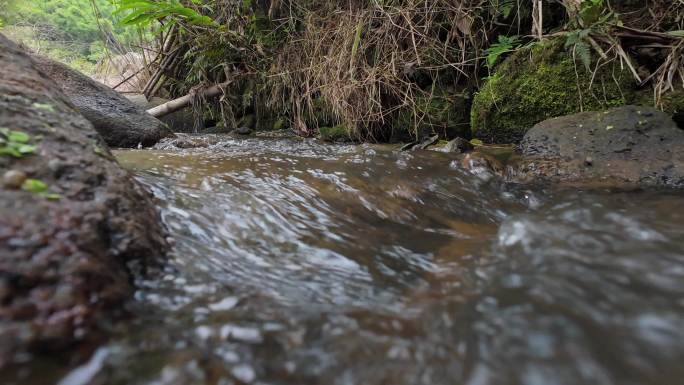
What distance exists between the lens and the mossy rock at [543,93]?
279 centimetres

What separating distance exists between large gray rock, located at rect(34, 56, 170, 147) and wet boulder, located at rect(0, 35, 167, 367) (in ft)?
7.20

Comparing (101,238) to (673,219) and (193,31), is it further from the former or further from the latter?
(193,31)

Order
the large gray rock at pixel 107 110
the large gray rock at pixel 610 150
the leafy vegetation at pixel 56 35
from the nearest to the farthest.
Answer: the large gray rock at pixel 610 150 < the large gray rock at pixel 107 110 < the leafy vegetation at pixel 56 35

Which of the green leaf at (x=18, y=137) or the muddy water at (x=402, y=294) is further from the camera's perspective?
the green leaf at (x=18, y=137)

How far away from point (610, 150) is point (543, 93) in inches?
36.6

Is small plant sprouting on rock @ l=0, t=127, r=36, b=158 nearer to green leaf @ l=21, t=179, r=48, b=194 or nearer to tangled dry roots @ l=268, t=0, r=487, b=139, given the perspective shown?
green leaf @ l=21, t=179, r=48, b=194

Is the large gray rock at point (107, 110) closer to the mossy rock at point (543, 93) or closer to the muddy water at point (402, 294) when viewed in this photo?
the muddy water at point (402, 294)

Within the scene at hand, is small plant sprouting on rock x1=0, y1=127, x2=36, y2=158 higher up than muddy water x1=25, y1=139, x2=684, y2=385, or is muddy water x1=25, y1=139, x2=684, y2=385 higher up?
small plant sprouting on rock x1=0, y1=127, x2=36, y2=158

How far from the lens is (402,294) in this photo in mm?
1161

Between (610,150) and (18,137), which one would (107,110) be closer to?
(18,137)

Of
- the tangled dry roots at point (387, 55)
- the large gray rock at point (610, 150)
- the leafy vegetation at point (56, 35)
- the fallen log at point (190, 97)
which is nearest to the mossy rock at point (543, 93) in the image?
the large gray rock at point (610, 150)

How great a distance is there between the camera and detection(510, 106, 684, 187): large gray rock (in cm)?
214

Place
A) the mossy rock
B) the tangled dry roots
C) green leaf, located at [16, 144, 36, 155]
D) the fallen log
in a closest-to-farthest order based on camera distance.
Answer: green leaf, located at [16, 144, 36, 155], the mossy rock, the tangled dry roots, the fallen log

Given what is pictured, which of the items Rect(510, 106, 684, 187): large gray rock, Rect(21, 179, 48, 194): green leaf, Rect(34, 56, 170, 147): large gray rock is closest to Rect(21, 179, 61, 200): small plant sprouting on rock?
Rect(21, 179, 48, 194): green leaf
